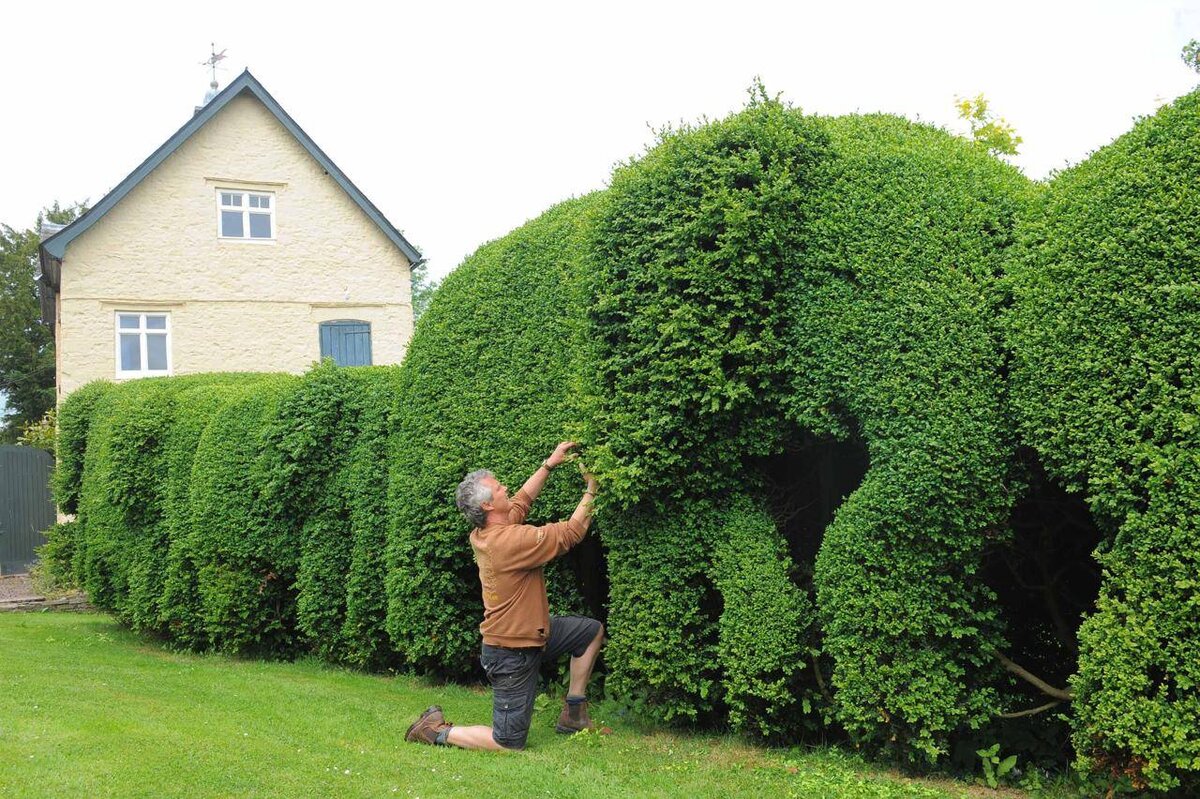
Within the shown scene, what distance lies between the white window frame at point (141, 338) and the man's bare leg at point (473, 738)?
744 inches

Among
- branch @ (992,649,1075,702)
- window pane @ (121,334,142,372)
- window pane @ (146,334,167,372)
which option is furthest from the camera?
window pane @ (146,334,167,372)

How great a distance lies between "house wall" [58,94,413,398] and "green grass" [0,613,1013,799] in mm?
15753

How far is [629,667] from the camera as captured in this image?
694 cm

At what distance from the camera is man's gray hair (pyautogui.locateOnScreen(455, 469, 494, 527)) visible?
22.7 feet

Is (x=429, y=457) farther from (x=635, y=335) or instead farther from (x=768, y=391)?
(x=768, y=391)

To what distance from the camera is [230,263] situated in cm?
2438

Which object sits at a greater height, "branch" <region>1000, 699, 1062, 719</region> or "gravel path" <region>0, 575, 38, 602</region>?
"gravel path" <region>0, 575, 38, 602</region>

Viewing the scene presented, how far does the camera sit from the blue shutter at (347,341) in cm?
2542

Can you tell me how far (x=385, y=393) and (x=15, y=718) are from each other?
3.94 meters

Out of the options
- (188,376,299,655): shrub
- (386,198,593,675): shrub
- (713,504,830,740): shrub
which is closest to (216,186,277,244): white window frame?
(188,376,299,655): shrub

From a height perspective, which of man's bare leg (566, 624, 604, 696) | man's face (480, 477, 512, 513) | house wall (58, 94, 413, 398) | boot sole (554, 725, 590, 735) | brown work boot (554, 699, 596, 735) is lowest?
boot sole (554, 725, 590, 735)

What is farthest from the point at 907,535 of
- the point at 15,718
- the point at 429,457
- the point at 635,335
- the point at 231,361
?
the point at 231,361

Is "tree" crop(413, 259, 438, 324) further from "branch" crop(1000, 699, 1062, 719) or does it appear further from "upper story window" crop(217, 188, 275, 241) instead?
"branch" crop(1000, 699, 1062, 719)

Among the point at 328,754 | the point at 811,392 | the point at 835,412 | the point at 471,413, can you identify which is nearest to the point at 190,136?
the point at 471,413
